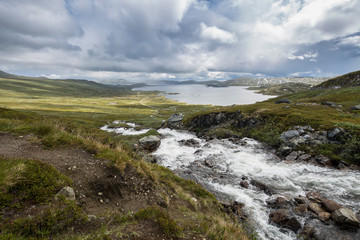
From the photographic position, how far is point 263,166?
2089 cm

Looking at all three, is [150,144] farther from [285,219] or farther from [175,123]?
[175,123]

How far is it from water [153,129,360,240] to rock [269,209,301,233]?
44cm

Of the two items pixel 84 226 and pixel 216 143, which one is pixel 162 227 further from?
pixel 216 143

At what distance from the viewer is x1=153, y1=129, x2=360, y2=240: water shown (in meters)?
13.2

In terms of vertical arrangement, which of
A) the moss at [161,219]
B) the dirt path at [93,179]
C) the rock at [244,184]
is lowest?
the rock at [244,184]

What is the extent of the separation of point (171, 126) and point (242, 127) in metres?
21.6

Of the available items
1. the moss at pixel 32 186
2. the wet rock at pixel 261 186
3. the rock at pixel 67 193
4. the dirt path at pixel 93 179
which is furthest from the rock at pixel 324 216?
the moss at pixel 32 186

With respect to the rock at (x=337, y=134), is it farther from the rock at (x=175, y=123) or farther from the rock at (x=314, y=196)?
the rock at (x=175, y=123)

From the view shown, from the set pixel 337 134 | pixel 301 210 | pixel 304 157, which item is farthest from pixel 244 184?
pixel 337 134

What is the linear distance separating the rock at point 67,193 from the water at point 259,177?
36.9ft

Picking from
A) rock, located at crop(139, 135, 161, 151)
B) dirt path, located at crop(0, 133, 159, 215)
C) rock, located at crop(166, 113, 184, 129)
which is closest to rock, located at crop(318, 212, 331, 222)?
dirt path, located at crop(0, 133, 159, 215)

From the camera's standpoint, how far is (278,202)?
1330 centimetres

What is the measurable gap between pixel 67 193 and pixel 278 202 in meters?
14.8

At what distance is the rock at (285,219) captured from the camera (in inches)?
427
